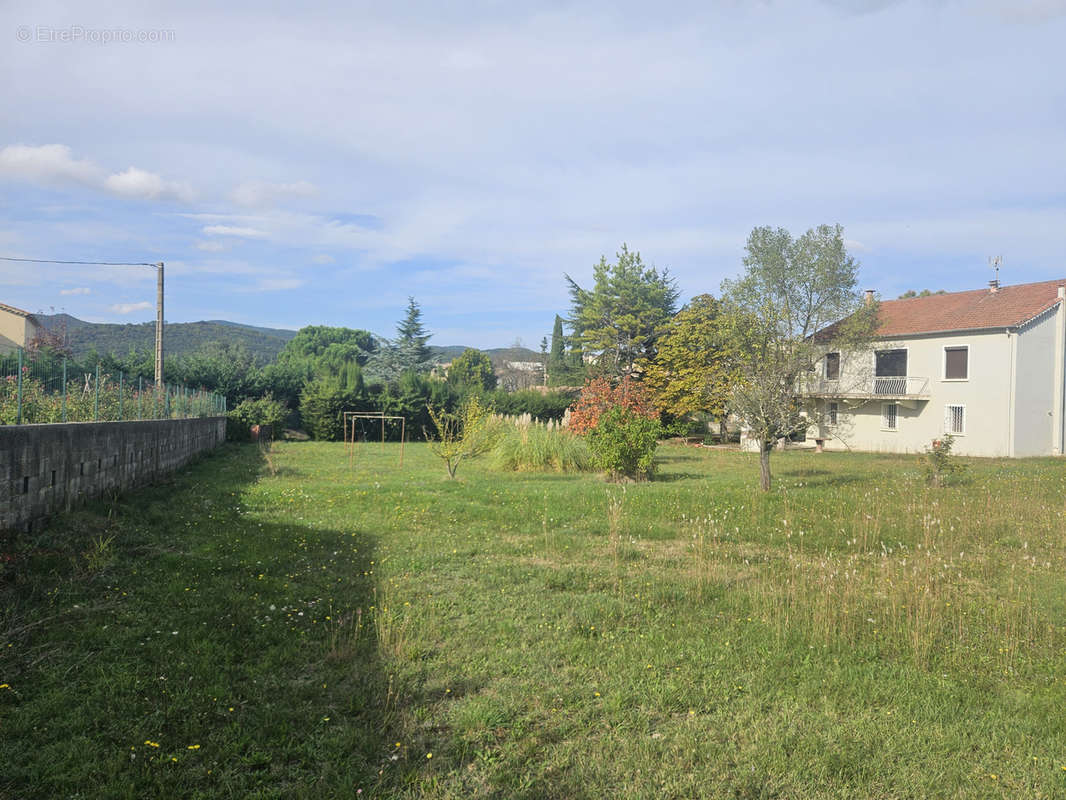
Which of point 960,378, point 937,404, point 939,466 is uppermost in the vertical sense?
point 960,378

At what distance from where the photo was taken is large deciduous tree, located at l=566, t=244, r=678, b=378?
33500 mm

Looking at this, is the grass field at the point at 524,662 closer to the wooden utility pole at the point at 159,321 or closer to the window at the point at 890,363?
the wooden utility pole at the point at 159,321

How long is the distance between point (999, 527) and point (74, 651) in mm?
10521

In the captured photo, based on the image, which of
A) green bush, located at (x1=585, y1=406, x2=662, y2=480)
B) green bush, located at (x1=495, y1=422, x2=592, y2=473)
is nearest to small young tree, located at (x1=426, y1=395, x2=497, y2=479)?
green bush, located at (x1=495, y1=422, x2=592, y2=473)

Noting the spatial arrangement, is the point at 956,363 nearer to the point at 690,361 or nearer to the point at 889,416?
the point at 889,416

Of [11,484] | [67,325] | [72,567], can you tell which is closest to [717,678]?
[72,567]

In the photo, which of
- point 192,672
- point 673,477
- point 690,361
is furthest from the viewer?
point 690,361

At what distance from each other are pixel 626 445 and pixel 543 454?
318 cm

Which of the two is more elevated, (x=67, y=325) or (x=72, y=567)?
(x=67, y=325)

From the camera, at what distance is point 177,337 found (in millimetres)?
56969

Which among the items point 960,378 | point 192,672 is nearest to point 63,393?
point 192,672

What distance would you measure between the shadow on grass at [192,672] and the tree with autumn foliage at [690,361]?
82.6ft

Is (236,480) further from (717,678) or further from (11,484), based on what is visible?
(717,678)

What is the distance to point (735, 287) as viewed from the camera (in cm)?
2956
